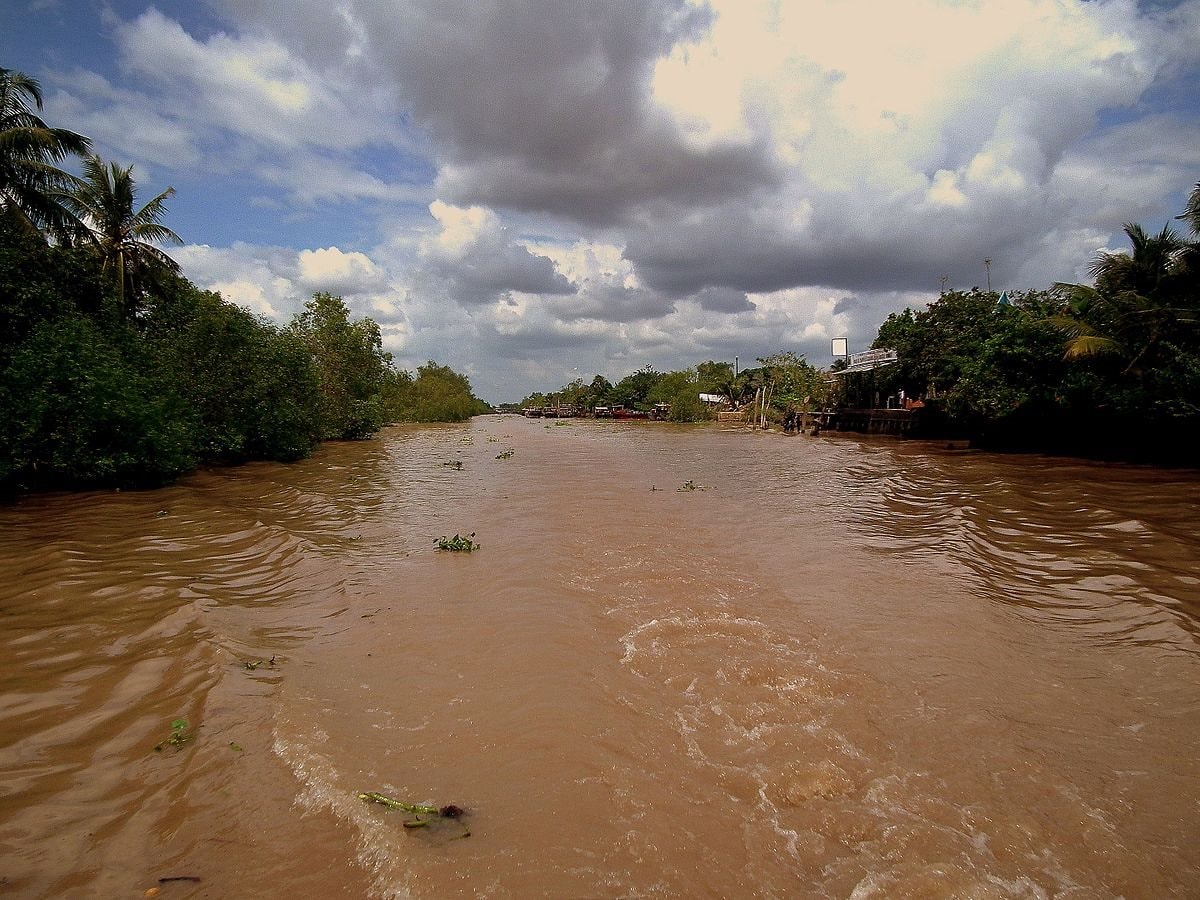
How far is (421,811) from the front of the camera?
3.18 metres

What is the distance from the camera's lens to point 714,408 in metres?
71.6

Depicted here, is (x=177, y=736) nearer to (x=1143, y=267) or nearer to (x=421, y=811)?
(x=421, y=811)

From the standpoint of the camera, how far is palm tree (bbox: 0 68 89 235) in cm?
1692

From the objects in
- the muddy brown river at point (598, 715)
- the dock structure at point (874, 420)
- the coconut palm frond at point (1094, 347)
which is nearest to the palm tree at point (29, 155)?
the muddy brown river at point (598, 715)

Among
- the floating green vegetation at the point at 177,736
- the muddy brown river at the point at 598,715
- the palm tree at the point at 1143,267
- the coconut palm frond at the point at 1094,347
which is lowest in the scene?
the muddy brown river at the point at 598,715

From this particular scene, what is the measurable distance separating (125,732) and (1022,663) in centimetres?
718

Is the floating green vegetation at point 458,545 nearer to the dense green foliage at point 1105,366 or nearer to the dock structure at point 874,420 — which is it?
the dense green foliage at point 1105,366

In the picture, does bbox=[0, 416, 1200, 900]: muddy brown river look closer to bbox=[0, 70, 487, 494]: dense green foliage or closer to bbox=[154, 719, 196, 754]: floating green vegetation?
bbox=[154, 719, 196, 754]: floating green vegetation

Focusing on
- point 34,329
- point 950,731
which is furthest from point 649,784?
point 34,329

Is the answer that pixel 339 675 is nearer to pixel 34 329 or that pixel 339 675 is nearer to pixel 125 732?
pixel 125 732

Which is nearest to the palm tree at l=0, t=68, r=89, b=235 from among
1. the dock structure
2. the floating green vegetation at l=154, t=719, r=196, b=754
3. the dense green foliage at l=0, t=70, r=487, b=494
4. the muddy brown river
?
the dense green foliage at l=0, t=70, r=487, b=494

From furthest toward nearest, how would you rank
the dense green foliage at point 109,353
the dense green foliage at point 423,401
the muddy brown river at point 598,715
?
the dense green foliage at point 423,401 → the dense green foliage at point 109,353 → the muddy brown river at point 598,715

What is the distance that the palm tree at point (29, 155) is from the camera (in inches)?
666

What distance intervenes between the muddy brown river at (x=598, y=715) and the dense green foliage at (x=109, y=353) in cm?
276
